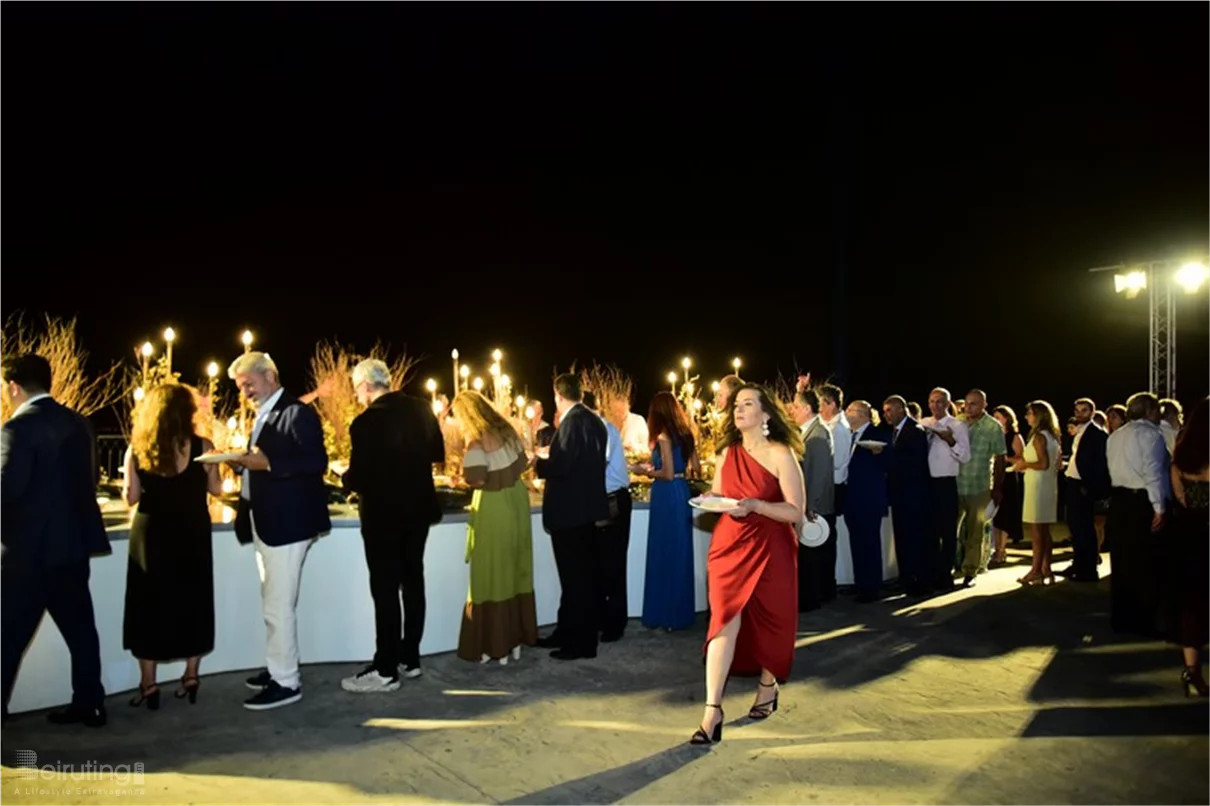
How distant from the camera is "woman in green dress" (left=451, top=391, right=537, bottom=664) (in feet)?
18.8

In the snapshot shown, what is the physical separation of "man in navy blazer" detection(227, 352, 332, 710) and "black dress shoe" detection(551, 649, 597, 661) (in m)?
1.67

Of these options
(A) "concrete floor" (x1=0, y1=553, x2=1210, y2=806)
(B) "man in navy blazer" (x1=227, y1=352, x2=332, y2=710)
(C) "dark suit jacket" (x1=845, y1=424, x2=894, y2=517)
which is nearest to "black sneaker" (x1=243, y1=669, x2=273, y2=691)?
(B) "man in navy blazer" (x1=227, y1=352, x2=332, y2=710)

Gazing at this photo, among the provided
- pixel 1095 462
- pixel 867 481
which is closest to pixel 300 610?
pixel 867 481

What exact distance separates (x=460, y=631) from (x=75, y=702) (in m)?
2.19

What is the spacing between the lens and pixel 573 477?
5934 millimetres

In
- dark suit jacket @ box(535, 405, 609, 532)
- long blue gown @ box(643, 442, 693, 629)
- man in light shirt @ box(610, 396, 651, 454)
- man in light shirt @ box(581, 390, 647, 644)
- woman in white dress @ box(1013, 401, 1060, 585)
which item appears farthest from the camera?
man in light shirt @ box(610, 396, 651, 454)

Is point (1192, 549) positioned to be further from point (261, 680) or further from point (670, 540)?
point (261, 680)

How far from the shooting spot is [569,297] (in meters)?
27.7

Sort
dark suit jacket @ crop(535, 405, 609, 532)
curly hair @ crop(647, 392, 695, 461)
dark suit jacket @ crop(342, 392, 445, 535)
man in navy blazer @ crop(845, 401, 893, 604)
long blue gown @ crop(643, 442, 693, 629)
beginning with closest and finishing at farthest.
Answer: dark suit jacket @ crop(342, 392, 445, 535), dark suit jacket @ crop(535, 405, 609, 532), curly hair @ crop(647, 392, 695, 461), long blue gown @ crop(643, 442, 693, 629), man in navy blazer @ crop(845, 401, 893, 604)

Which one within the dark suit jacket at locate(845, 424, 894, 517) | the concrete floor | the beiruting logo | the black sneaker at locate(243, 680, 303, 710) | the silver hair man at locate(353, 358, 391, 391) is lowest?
the concrete floor

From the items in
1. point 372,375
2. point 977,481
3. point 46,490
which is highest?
point 372,375

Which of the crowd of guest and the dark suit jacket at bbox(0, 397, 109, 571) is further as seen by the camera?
the crowd of guest

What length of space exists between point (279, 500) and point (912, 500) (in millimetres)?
→ 5775

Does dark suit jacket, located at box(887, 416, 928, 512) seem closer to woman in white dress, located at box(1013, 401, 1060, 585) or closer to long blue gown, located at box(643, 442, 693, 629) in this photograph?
woman in white dress, located at box(1013, 401, 1060, 585)
